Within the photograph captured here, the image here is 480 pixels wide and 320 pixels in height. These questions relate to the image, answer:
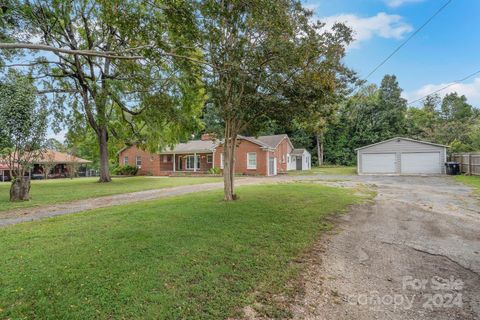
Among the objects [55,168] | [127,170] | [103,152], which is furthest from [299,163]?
[55,168]

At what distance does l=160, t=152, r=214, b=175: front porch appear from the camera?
2961 centimetres

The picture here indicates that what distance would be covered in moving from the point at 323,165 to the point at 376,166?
18.0m

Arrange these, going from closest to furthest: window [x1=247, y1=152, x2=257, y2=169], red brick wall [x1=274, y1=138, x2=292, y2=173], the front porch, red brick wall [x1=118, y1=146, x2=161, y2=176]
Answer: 1. window [x1=247, y1=152, x2=257, y2=169]
2. the front porch
3. red brick wall [x1=274, y1=138, x2=292, y2=173]
4. red brick wall [x1=118, y1=146, x2=161, y2=176]

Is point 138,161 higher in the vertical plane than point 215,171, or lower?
higher

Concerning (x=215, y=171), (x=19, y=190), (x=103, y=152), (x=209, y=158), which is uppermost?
(x=103, y=152)

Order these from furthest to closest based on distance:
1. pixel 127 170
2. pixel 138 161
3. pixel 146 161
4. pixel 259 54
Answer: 1. pixel 138 161
2. pixel 146 161
3. pixel 127 170
4. pixel 259 54

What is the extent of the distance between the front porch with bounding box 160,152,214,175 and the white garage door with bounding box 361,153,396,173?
15.9 m

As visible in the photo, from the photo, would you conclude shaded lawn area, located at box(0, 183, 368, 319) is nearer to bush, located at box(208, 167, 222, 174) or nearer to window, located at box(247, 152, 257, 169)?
window, located at box(247, 152, 257, 169)

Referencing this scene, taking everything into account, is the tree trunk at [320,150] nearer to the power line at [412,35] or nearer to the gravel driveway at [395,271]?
the power line at [412,35]

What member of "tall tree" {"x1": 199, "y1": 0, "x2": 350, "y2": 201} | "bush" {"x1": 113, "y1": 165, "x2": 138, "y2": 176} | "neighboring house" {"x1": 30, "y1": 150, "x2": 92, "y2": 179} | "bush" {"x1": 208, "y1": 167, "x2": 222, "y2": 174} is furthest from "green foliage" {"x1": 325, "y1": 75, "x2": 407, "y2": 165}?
"neighboring house" {"x1": 30, "y1": 150, "x2": 92, "y2": 179}

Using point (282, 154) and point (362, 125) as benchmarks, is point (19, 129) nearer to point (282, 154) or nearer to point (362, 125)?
point (282, 154)

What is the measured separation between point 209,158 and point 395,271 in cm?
2633

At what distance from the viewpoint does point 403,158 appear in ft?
81.8

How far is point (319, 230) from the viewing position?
5.98m
